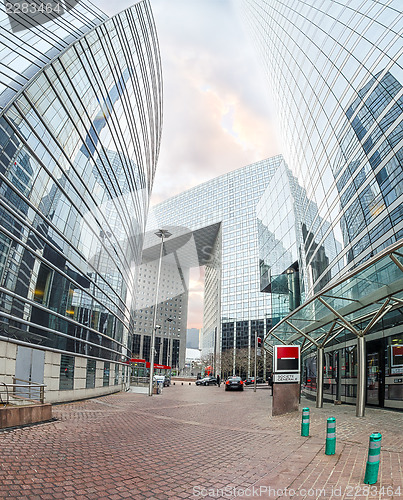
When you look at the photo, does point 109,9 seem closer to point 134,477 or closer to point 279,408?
point 279,408

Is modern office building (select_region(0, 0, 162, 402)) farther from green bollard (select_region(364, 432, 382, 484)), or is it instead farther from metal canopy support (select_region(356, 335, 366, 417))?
metal canopy support (select_region(356, 335, 366, 417))

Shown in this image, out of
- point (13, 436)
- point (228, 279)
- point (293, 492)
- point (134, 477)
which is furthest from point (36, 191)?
point (228, 279)

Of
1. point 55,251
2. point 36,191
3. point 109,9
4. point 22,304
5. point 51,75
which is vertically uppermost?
point 109,9

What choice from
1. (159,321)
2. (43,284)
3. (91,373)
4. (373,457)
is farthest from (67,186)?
(159,321)

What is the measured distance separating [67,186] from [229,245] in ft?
314

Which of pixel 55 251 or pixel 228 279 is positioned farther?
pixel 228 279

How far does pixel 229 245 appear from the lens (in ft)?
378

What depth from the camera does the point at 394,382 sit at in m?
16.6

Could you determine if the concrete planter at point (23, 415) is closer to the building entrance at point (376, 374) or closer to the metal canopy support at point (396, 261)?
the metal canopy support at point (396, 261)

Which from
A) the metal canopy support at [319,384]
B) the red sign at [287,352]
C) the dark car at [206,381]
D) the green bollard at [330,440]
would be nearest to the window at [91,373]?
the red sign at [287,352]

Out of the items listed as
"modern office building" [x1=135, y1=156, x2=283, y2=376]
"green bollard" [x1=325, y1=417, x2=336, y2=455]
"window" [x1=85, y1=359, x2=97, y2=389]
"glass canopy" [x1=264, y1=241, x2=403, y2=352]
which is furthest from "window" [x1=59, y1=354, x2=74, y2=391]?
"modern office building" [x1=135, y1=156, x2=283, y2=376]

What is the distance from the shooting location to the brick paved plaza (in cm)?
567

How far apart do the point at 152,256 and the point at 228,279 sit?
215 feet

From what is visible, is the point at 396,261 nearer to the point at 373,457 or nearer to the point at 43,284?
the point at 373,457
